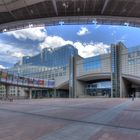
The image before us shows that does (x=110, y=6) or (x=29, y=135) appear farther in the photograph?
(x=110, y=6)

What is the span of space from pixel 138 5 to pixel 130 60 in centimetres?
7801

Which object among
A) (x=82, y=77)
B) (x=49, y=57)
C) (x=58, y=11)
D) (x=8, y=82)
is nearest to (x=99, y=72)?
(x=82, y=77)

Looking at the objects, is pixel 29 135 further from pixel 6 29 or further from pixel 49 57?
pixel 49 57

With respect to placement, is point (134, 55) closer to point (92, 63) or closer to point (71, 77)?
point (92, 63)

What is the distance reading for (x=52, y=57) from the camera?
162m

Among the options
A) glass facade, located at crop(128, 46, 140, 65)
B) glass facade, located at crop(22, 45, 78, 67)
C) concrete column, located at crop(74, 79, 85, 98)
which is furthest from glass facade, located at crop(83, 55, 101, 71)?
glass facade, located at crop(22, 45, 78, 67)

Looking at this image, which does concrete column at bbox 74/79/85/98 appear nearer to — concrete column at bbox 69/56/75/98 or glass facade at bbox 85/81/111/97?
concrete column at bbox 69/56/75/98

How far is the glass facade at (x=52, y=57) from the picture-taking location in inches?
6083

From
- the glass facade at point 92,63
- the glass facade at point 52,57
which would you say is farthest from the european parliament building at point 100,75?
the glass facade at point 52,57

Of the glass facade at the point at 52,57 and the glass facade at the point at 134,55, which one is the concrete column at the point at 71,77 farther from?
the glass facade at the point at 52,57

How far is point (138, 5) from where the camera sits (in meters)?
11.0

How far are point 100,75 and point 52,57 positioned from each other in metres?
71.0

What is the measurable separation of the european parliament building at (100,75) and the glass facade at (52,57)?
1645cm

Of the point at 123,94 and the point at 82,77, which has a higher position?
the point at 82,77
